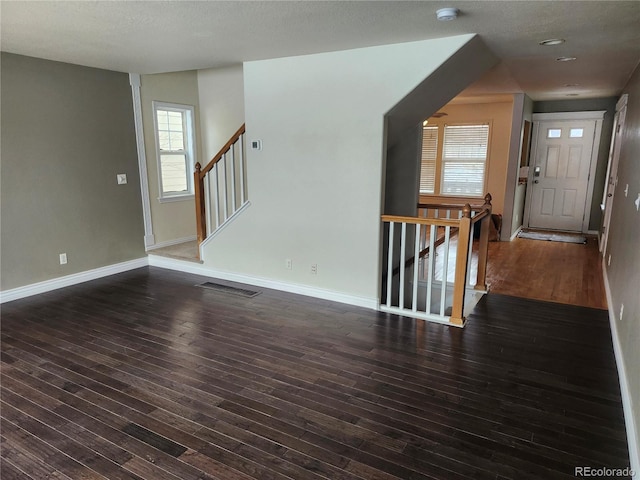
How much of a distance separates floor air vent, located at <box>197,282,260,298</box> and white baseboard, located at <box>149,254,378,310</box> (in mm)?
190

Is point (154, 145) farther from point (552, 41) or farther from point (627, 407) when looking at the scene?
point (627, 407)

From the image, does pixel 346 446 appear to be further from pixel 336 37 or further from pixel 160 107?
pixel 160 107

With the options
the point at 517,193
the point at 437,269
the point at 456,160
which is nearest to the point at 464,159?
→ the point at 456,160

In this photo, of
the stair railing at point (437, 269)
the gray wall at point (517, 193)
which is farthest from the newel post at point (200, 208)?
the gray wall at point (517, 193)

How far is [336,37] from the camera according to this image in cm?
318

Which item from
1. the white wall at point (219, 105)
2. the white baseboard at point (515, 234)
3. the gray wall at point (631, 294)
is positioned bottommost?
the white baseboard at point (515, 234)

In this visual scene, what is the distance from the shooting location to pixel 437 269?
207 inches

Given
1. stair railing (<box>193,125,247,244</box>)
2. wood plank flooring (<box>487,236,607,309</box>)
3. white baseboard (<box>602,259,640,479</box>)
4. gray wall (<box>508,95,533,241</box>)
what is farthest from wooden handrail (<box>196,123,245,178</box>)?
gray wall (<box>508,95,533,241</box>)

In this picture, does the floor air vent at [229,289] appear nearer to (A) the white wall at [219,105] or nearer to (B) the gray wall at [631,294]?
(A) the white wall at [219,105]

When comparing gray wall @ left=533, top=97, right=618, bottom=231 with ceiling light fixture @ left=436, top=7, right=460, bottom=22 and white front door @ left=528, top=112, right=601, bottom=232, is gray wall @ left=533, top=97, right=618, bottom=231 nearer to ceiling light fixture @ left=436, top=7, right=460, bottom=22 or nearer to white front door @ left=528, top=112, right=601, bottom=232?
white front door @ left=528, top=112, right=601, bottom=232

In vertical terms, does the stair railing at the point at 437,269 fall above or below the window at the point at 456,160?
below

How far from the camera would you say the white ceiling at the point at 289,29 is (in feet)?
8.21

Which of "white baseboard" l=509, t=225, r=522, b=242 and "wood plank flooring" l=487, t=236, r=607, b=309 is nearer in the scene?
"wood plank flooring" l=487, t=236, r=607, b=309

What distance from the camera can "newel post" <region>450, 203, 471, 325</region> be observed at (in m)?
3.38
